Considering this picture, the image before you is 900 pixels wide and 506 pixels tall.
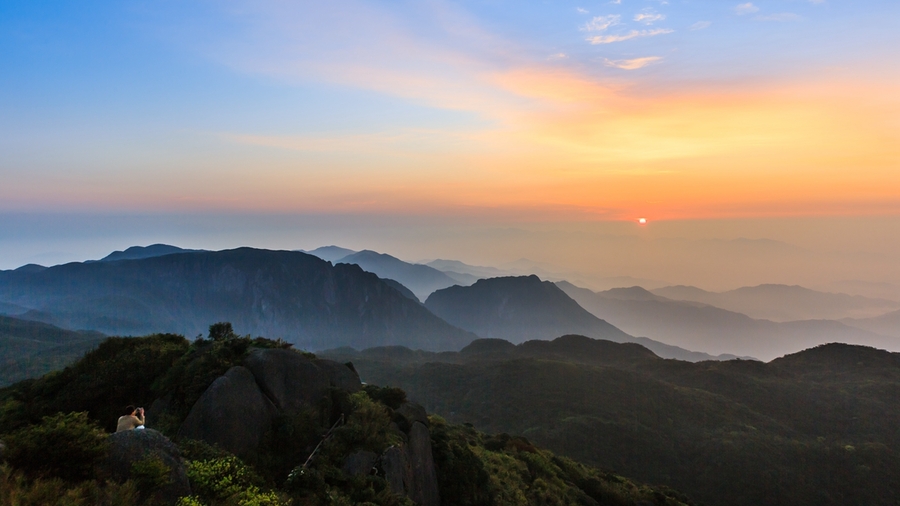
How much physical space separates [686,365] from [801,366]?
25.1m

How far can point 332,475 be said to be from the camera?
47.3ft

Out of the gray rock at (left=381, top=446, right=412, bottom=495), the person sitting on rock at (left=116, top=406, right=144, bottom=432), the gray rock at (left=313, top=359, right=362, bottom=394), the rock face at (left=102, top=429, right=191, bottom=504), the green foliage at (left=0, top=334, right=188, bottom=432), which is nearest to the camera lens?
the rock face at (left=102, top=429, right=191, bottom=504)

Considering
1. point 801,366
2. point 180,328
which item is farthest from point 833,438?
point 180,328

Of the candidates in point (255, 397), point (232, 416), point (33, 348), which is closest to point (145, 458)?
point (232, 416)

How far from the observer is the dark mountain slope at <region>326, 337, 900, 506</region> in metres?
45.8

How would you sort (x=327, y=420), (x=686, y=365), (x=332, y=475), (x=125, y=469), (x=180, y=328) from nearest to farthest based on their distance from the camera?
1. (x=125, y=469)
2. (x=332, y=475)
3. (x=327, y=420)
4. (x=686, y=365)
5. (x=180, y=328)

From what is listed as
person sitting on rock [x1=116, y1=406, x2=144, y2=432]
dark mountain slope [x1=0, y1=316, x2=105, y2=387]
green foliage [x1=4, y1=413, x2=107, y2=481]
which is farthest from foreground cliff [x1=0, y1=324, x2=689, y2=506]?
dark mountain slope [x1=0, y1=316, x2=105, y2=387]

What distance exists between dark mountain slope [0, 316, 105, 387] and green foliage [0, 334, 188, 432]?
44505 millimetres

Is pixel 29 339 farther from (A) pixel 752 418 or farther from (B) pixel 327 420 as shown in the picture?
(A) pixel 752 418

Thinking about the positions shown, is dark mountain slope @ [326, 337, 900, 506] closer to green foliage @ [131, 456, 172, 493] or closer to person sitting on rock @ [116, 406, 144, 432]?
person sitting on rock @ [116, 406, 144, 432]

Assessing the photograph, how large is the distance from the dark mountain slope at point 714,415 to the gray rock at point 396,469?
4091 cm

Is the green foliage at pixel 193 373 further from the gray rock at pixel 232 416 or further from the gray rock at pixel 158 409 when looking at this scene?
the gray rock at pixel 232 416

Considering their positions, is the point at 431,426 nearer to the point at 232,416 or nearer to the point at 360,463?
the point at 360,463

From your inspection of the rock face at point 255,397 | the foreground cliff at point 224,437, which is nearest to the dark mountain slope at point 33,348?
the foreground cliff at point 224,437
